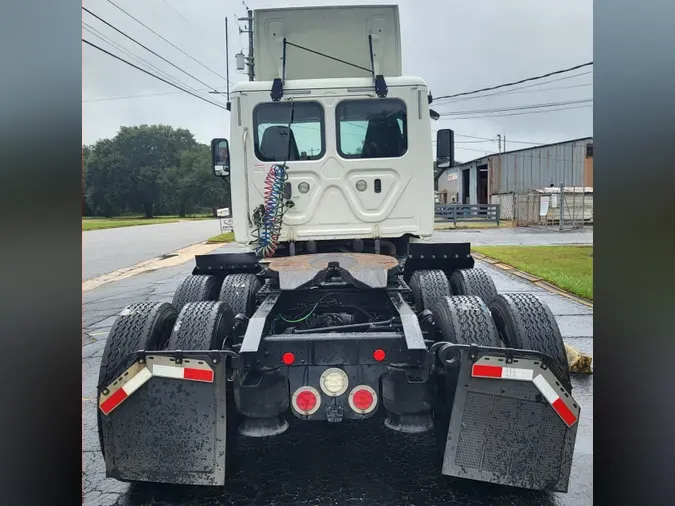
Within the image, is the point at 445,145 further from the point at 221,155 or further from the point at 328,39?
the point at 221,155

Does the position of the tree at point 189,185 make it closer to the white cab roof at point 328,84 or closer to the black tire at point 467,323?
the white cab roof at point 328,84

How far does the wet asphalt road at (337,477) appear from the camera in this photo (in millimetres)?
3072

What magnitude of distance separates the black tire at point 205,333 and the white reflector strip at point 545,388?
156cm

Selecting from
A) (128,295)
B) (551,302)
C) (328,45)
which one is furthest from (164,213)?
(128,295)

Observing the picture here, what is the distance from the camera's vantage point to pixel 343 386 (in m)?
2.99

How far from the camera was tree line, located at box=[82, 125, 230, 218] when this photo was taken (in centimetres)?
216

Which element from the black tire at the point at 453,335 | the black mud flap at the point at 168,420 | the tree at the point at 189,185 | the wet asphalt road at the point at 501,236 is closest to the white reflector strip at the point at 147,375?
the black mud flap at the point at 168,420

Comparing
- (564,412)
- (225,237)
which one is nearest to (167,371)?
(564,412)
